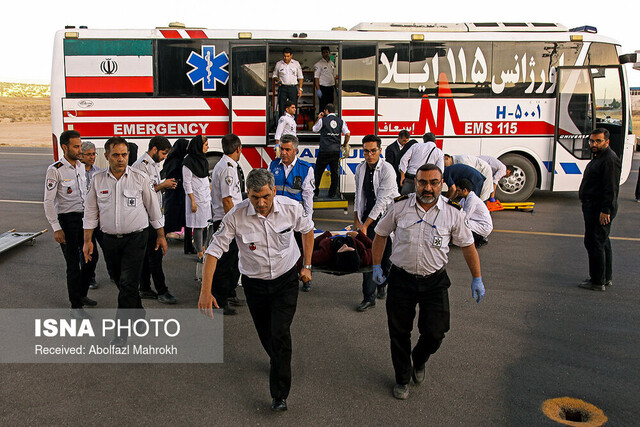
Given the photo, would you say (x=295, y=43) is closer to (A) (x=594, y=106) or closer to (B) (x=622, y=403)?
(A) (x=594, y=106)

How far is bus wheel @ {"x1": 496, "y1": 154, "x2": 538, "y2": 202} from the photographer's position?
1266 cm

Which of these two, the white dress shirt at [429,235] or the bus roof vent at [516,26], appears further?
the bus roof vent at [516,26]

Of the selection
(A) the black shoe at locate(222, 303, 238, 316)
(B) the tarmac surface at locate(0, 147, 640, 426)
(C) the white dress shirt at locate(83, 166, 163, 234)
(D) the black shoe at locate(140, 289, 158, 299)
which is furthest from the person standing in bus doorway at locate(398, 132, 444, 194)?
(C) the white dress shirt at locate(83, 166, 163, 234)

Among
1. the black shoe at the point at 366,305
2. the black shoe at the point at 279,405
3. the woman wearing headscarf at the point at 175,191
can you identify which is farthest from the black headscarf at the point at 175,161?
the black shoe at the point at 279,405

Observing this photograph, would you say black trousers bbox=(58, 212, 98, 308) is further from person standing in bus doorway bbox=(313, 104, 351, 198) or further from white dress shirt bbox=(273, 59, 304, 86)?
white dress shirt bbox=(273, 59, 304, 86)

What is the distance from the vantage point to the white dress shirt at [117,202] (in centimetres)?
537

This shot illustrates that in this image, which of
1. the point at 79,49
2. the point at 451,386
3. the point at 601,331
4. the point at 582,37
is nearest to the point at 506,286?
the point at 601,331

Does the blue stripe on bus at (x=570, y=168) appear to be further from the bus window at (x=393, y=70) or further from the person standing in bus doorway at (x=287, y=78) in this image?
the person standing in bus doorway at (x=287, y=78)

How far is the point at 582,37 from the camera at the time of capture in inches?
492

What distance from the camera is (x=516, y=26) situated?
41.5 ft

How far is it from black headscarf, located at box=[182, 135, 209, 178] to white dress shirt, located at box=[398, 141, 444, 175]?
356cm

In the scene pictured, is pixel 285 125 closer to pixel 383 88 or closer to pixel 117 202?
pixel 383 88

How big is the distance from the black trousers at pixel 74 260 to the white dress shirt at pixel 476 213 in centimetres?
473

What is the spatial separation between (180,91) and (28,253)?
431cm
